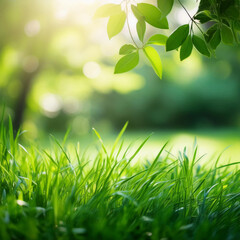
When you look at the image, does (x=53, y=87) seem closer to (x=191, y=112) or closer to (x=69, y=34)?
(x=69, y=34)

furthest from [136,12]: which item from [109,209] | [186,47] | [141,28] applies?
[109,209]

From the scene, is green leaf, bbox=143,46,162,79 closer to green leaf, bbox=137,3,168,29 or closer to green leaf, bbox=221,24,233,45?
green leaf, bbox=137,3,168,29

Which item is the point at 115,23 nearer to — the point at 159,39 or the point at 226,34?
the point at 159,39

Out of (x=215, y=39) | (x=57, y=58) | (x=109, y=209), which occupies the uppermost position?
(x=57, y=58)

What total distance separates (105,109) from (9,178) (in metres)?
15.1

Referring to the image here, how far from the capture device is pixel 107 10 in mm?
733

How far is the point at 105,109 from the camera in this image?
52.6ft

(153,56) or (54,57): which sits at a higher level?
(54,57)

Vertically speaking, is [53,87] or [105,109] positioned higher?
[53,87]

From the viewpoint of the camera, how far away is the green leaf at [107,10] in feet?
2.40

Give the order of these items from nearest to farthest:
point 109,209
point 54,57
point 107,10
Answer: point 107,10
point 109,209
point 54,57

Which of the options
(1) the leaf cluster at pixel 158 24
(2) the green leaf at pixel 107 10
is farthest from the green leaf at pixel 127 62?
(2) the green leaf at pixel 107 10

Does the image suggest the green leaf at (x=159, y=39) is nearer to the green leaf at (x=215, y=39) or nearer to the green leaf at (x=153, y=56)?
the green leaf at (x=153, y=56)

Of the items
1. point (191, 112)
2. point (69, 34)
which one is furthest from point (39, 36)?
point (191, 112)
